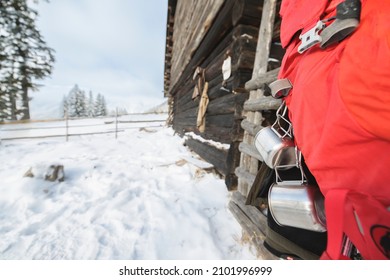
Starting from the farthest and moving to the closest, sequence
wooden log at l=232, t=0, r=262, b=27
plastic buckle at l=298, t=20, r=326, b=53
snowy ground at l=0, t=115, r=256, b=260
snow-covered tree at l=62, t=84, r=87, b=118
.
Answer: snow-covered tree at l=62, t=84, r=87, b=118
wooden log at l=232, t=0, r=262, b=27
snowy ground at l=0, t=115, r=256, b=260
plastic buckle at l=298, t=20, r=326, b=53

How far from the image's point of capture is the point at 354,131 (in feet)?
2.15

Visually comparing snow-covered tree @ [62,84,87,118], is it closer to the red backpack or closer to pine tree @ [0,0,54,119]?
pine tree @ [0,0,54,119]

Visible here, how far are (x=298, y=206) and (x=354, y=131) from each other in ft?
1.56

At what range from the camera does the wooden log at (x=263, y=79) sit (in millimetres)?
1701

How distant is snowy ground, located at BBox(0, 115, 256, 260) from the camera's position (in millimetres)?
1798

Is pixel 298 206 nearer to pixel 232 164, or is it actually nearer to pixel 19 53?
pixel 232 164

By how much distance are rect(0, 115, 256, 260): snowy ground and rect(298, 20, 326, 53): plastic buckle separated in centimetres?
165

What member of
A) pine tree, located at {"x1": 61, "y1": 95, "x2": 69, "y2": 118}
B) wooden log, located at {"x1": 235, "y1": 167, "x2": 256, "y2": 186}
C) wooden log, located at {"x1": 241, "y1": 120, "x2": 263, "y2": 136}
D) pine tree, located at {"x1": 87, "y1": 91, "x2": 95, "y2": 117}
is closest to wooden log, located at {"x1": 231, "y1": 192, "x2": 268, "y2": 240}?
wooden log, located at {"x1": 235, "y1": 167, "x2": 256, "y2": 186}

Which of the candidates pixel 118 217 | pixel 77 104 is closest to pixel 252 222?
pixel 118 217

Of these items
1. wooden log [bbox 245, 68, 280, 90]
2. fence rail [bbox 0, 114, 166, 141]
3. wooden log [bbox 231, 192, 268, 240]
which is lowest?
fence rail [bbox 0, 114, 166, 141]

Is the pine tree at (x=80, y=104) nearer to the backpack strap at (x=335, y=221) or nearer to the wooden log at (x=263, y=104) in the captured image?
the wooden log at (x=263, y=104)

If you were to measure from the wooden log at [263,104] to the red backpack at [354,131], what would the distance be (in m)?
0.81
